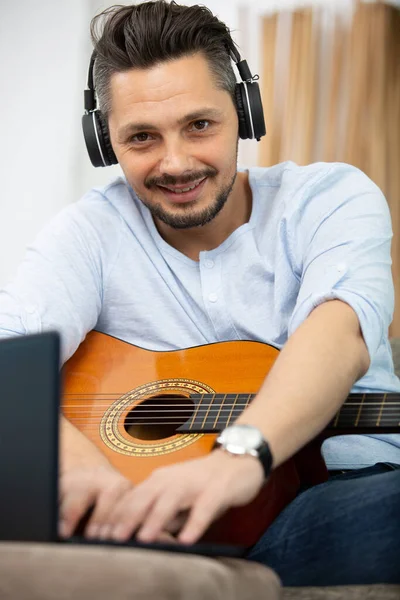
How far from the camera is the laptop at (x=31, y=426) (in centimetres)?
72

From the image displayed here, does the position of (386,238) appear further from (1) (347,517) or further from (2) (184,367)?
(1) (347,517)

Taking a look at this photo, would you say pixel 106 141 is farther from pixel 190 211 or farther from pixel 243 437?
pixel 243 437

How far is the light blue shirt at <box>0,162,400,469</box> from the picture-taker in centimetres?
141

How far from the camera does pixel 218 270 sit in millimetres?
1603

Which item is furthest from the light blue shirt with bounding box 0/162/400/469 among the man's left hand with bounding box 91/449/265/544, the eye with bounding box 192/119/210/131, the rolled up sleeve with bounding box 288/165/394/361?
the man's left hand with bounding box 91/449/265/544

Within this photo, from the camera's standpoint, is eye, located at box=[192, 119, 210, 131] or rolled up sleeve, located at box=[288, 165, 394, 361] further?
eye, located at box=[192, 119, 210, 131]

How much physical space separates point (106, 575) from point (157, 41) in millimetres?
1092

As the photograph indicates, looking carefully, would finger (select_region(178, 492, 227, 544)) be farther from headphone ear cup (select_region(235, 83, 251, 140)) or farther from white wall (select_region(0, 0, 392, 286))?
white wall (select_region(0, 0, 392, 286))

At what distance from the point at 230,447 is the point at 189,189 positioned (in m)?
0.73

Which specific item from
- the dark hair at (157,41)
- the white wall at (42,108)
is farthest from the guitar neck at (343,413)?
the white wall at (42,108)

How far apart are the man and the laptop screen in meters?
0.34

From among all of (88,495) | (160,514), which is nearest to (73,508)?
(88,495)

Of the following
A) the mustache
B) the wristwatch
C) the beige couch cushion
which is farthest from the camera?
the mustache

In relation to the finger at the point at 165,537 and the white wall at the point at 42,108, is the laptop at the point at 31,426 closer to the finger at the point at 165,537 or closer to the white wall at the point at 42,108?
the finger at the point at 165,537
